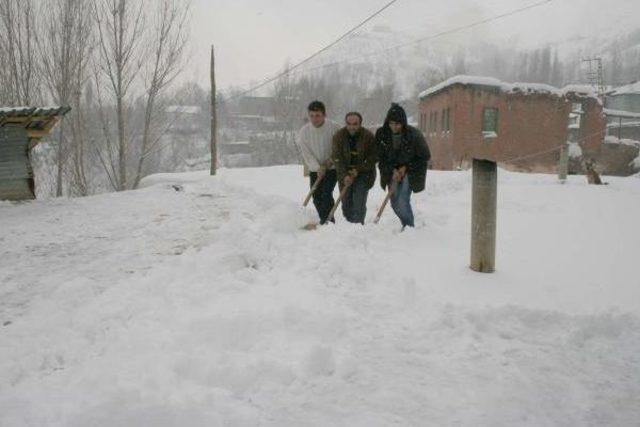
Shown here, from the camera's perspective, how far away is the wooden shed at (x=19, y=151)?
10367 mm

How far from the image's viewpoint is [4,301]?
3914mm

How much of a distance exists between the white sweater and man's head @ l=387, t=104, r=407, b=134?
0.89 metres

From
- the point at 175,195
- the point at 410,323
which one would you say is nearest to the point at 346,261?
the point at 410,323

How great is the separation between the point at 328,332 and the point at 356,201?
2970 millimetres

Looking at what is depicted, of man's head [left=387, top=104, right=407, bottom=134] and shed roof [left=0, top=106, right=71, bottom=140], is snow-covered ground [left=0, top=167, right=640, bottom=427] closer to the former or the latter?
man's head [left=387, top=104, right=407, bottom=134]

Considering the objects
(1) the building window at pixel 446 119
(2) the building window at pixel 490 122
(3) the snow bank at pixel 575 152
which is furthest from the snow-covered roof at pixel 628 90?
(1) the building window at pixel 446 119

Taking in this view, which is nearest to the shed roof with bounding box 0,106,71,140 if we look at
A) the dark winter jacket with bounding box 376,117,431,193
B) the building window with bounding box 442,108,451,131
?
the dark winter jacket with bounding box 376,117,431,193

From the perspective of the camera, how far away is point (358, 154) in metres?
5.61

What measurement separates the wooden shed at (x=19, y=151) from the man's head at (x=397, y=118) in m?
7.94

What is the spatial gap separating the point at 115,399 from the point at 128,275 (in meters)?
2.44

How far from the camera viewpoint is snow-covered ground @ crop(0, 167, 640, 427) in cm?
228

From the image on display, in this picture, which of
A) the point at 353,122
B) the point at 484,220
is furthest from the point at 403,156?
the point at 484,220

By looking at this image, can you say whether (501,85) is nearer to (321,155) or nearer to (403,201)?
(321,155)

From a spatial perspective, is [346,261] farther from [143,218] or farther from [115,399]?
[143,218]
